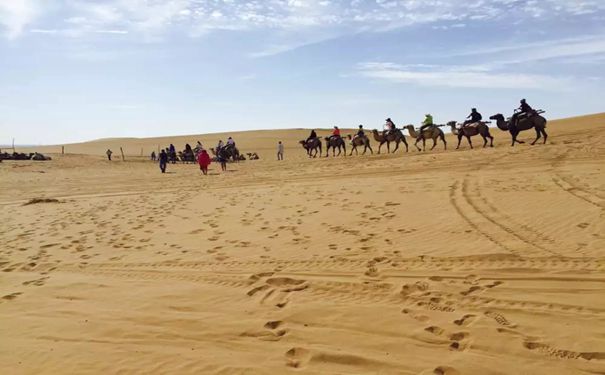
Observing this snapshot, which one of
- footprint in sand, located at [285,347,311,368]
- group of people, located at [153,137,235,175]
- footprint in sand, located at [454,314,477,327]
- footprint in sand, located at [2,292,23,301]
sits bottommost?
footprint in sand, located at [285,347,311,368]

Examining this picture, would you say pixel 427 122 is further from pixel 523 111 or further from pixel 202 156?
pixel 202 156

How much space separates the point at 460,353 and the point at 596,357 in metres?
1.06

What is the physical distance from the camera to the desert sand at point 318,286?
4285mm

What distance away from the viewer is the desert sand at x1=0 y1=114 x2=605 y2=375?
14.1 feet

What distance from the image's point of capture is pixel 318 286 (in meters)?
6.12

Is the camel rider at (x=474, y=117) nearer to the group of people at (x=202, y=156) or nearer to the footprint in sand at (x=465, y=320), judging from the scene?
the group of people at (x=202, y=156)

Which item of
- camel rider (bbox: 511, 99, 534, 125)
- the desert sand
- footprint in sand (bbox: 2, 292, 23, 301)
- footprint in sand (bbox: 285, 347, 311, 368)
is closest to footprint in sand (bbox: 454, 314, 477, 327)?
the desert sand

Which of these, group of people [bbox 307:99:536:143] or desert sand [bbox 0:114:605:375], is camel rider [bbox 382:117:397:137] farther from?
desert sand [bbox 0:114:605:375]

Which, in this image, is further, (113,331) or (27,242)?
(27,242)

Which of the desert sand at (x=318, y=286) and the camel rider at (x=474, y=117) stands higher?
the camel rider at (x=474, y=117)

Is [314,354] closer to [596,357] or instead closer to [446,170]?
[596,357]

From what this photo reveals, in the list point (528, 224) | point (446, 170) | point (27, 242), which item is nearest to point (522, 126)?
point (446, 170)

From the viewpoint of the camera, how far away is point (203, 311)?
17.9 feet

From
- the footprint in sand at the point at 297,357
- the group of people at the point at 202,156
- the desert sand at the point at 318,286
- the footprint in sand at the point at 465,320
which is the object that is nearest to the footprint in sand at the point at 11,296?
the desert sand at the point at 318,286
